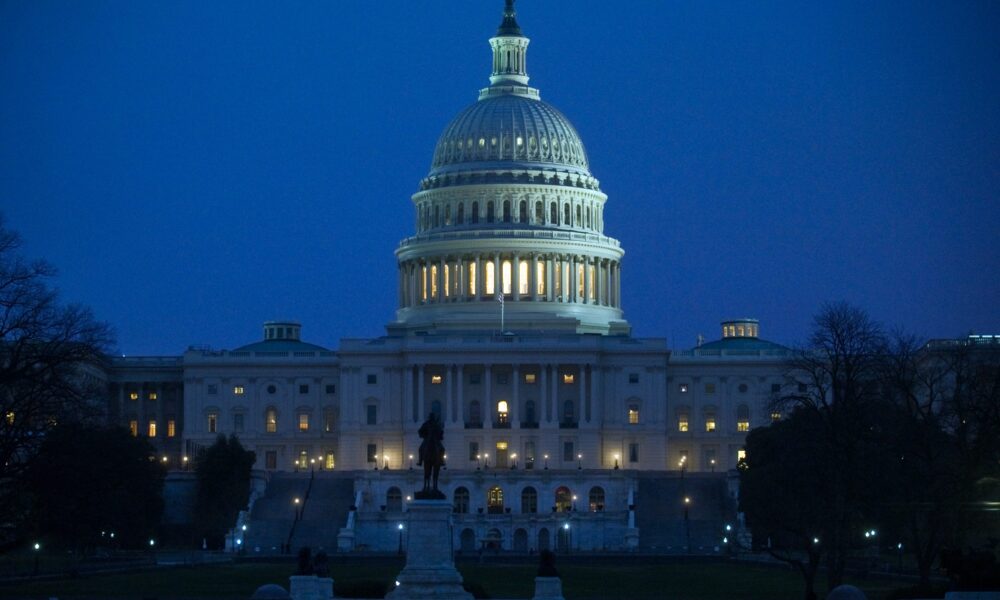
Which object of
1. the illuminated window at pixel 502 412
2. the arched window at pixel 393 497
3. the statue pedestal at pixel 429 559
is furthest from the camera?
the illuminated window at pixel 502 412

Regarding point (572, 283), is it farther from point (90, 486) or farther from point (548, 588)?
point (548, 588)

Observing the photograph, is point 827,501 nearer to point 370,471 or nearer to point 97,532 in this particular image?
point 97,532

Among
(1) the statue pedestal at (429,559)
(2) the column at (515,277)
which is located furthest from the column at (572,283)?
(1) the statue pedestal at (429,559)

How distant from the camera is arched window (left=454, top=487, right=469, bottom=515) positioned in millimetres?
166875

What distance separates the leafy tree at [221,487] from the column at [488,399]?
74.9ft

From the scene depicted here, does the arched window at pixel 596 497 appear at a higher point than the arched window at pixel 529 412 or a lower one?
lower

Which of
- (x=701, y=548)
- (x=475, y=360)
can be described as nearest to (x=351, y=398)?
(x=475, y=360)

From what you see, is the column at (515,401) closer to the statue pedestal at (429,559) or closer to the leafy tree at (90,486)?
the leafy tree at (90,486)

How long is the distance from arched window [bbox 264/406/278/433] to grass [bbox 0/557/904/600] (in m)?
60.1

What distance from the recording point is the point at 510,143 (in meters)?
197

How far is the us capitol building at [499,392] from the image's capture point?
6506 inches

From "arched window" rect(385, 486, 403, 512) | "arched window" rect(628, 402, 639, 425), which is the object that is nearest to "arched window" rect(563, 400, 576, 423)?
"arched window" rect(628, 402, 639, 425)

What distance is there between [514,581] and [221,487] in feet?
175

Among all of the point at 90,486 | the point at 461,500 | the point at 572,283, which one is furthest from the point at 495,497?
the point at 90,486
